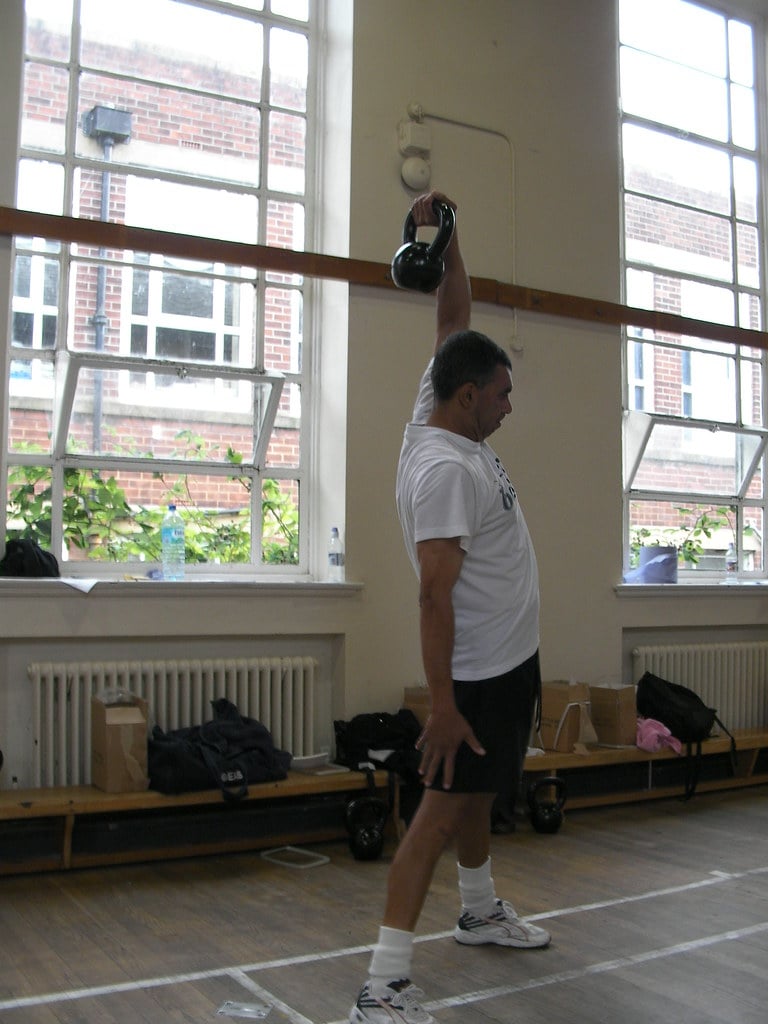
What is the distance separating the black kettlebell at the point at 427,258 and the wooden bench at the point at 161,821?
193 centimetres

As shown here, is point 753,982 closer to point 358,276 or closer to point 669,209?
point 358,276

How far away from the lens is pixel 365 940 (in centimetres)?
285

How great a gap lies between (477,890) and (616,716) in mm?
2095

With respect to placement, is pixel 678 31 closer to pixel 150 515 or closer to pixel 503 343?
pixel 503 343

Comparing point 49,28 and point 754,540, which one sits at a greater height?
point 49,28

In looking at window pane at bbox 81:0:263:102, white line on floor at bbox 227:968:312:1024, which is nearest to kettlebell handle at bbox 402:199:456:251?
white line on floor at bbox 227:968:312:1024

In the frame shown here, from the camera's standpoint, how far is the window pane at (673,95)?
5.86 m

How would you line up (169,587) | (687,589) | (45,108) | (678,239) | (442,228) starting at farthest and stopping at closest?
(678,239), (687,589), (45,108), (169,587), (442,228)

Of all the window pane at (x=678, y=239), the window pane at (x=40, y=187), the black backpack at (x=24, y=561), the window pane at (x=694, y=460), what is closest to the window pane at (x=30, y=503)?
the black backpack at (x=24, y=561)

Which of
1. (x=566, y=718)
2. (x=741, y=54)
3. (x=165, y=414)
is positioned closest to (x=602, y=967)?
(x=566, y=718)

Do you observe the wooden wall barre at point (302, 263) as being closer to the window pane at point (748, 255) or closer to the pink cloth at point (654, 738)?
the window pane at point (748, 255)

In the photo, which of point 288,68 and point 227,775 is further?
point 288,68

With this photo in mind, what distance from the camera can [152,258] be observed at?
4293 millimetres

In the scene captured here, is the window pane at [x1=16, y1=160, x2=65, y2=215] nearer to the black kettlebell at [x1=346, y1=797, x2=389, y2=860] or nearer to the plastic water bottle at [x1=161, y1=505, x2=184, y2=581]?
the plastic water bottle at [x1=161, y1=505, x2=184, y2=581]
